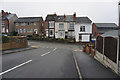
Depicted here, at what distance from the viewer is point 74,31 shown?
133ft

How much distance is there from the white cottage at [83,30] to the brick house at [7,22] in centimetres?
3184

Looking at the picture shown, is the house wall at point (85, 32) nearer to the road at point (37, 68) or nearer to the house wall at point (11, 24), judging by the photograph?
the road at point (37, 68)

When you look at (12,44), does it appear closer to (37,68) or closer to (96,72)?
(37,68)

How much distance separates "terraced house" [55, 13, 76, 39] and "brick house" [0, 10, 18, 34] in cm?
2301

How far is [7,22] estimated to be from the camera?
46938mm

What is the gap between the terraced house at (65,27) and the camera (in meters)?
41.0

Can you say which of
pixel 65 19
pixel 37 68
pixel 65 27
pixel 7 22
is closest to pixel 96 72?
pixel 37 68

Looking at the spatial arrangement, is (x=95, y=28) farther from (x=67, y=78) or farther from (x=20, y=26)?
(x=67, y=78)

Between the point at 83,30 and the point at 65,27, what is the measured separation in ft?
24.5

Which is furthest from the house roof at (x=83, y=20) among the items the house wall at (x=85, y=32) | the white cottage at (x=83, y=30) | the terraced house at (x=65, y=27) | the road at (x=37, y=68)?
the road at (x=37, y=68)

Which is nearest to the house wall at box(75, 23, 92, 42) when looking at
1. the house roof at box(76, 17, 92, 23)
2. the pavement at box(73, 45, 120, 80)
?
the house roof at box(76, 17, 92, 23)

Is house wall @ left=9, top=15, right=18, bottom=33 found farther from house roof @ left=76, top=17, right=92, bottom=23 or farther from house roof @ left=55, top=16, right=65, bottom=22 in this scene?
house roof @ left=76, top=17, right=92, bottom=23

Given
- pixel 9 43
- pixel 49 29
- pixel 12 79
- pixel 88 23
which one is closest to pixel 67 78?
pixel 12 79

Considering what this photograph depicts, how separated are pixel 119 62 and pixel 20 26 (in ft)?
159
